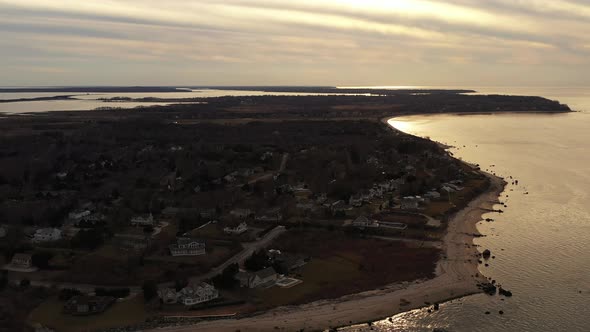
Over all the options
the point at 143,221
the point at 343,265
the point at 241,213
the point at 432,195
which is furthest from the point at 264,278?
the point at 432,195

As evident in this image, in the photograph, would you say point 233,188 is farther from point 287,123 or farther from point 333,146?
point 287,123

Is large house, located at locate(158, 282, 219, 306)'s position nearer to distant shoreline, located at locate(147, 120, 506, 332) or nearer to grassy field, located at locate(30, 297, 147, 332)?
grassy field, located at locate(30, 297, 147, 332)

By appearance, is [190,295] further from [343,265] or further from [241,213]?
[241,213]

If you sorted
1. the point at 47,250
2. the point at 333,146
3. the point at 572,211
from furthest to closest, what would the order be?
1. the point at 333,146
2. the point at 572,211
3. the point at 47,250

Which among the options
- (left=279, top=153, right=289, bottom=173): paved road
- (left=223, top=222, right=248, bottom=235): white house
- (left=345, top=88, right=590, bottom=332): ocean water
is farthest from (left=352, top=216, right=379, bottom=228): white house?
(left=279, top=153, right=289, bottom=173): paved road

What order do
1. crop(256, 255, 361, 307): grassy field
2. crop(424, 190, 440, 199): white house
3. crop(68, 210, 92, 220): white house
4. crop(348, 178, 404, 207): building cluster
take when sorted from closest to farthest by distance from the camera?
crop(256, 255, 361, 307): grassy field → crop(68, 210, 92, 220): white house → crop(348, 178, 404, 207): building cluster → crop(424, 190, 440, 199): white house

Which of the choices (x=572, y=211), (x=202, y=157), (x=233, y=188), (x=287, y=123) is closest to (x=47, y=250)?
(x=233, y=188)
